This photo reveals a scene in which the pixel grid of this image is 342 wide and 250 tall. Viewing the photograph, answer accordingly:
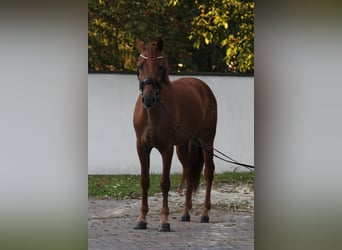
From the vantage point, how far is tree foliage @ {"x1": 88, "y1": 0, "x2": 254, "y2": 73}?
6.19 meters

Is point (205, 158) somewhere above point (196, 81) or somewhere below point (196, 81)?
below

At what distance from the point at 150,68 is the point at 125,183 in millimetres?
1068

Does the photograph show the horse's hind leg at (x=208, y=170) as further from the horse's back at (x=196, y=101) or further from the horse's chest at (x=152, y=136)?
the horse's chest at (x=152, y=136)

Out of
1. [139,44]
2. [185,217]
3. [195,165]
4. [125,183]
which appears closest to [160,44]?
[139,44]

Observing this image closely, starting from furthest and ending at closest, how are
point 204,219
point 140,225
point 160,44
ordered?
point 204,219 → point 140,225 → point 160,44

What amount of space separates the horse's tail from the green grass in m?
0.11

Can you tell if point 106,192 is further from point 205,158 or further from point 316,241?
point 316,241

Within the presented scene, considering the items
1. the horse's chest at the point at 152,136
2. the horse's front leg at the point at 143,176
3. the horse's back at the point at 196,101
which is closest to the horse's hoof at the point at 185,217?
A: the horse's front leg at the point at 143,176

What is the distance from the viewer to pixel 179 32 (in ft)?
20.6

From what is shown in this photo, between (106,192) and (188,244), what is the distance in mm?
864

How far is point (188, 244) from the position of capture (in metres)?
6.19

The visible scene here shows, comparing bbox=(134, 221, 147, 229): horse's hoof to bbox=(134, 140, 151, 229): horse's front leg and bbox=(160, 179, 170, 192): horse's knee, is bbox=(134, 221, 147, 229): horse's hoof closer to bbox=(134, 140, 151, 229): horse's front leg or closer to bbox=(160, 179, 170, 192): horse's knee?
bbox=(134, 140, 151, 229): horse's front leg

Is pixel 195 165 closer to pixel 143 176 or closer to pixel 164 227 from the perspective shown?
pixel 143 176

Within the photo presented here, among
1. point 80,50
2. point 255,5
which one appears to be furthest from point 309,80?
point 80,50
